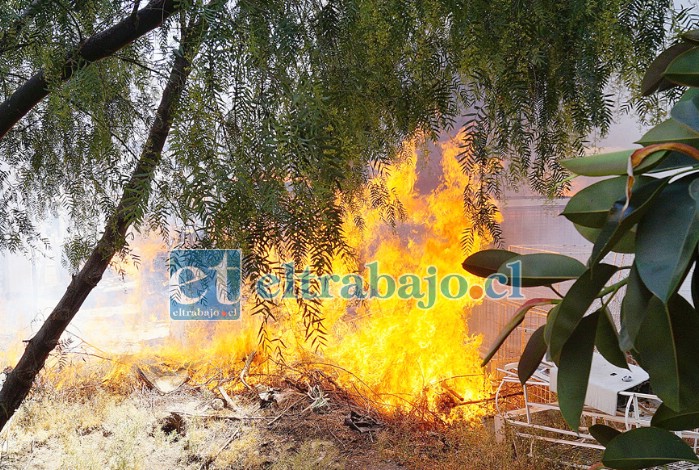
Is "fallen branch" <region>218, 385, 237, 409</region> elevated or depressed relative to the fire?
depressed

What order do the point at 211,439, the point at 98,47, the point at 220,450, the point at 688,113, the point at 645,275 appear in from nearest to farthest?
the point at 645,275
the point at 688,113
the point at 98,47
the point at 220,450
the point at 211,439

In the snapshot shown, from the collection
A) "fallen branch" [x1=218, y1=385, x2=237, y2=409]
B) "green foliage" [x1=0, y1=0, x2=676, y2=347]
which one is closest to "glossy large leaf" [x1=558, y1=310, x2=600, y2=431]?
"green foliage" [x1=0, y1=0, x2=676, y2=347]

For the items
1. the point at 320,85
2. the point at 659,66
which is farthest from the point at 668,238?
the point at 320,85

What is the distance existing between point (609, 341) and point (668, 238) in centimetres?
25

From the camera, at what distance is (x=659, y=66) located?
27.2 inches

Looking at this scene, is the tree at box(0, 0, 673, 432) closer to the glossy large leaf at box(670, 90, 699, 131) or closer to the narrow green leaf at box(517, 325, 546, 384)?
the narrow green leaf at box(517, 325, 546, 384)

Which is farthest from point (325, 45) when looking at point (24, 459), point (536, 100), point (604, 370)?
point (24, 459)

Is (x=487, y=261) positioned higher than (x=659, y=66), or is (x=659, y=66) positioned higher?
(x=659, y=66)

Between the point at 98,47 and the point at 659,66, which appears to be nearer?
the point at 659,66

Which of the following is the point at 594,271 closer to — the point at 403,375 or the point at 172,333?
the point at 403,375

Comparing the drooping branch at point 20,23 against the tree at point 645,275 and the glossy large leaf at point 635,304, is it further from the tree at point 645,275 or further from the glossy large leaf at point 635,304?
the glossy large leaf at point 635,304

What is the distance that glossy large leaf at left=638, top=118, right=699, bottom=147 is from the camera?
0.50 metres

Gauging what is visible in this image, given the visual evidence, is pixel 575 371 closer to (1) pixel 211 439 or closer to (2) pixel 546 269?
(2) pixel 546 269

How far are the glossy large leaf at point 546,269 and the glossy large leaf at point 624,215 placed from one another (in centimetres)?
17
